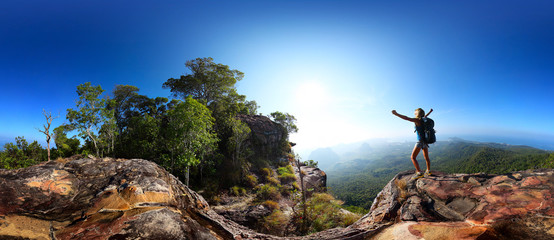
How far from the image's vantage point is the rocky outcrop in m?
28.1

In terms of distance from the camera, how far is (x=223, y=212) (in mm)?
A: 14281

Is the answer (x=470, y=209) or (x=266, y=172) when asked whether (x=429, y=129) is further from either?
(x=266, y=172)

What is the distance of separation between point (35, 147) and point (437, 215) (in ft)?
Answer: 103

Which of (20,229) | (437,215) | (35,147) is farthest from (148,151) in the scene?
(437,215)

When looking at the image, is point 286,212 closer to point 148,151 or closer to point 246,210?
point 246,210

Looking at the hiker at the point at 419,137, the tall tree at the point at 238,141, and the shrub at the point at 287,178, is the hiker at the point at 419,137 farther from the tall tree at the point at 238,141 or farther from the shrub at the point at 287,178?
the shrub at the point at 287,178

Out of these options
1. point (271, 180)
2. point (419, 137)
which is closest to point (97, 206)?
point (419, 137)

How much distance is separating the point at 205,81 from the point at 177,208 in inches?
1072

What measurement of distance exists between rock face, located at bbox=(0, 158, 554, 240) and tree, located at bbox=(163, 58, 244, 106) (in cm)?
2551

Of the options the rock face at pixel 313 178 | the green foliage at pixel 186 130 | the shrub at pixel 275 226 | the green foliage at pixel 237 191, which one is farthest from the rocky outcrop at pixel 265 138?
the shrub at pixel 275 226

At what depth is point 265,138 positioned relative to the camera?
29.3 m

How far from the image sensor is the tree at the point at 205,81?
28.0 m

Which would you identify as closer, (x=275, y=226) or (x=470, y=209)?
(x=470, y=209)

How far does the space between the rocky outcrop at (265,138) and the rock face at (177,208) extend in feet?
73.7
